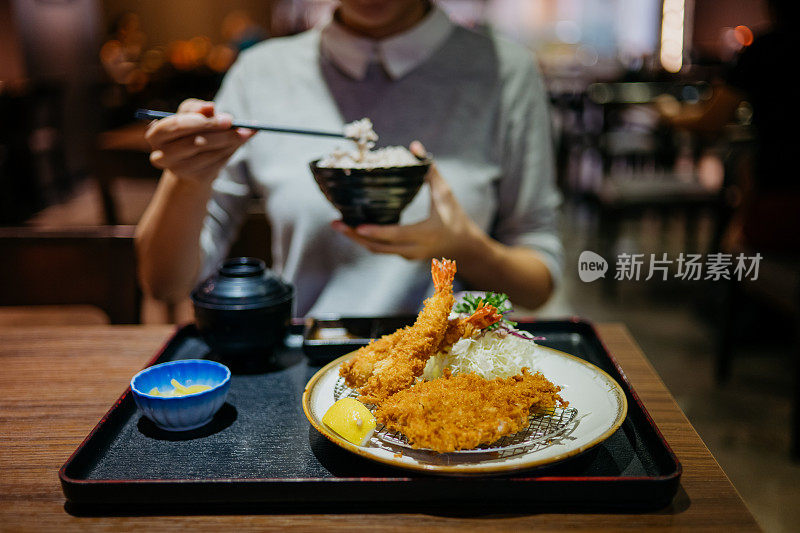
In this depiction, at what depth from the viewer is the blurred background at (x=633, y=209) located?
6.43 ft

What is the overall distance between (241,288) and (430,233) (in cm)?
38

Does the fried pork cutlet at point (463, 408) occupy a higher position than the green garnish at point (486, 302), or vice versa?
the green garnish at point (486, 302)

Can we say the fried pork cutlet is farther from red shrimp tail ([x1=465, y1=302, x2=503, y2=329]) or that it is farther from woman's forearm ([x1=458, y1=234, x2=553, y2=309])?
woman's forearm ([x1=458, y1=234, x2=553, y2=309])

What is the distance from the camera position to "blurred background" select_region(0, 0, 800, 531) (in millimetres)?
1961

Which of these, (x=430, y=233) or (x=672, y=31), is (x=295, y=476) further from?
(x=672, y=31)

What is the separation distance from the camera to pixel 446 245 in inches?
52.2

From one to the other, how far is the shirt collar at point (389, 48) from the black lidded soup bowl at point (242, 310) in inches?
28.0

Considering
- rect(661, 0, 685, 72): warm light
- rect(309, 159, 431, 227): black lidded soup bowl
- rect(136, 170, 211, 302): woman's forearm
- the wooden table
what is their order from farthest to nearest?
1. rect(661, 0, 685, 72): warm light
2. rect(136, 170, 211, 302): woman's forearm
3. rect(309, 159, 431, 227): black lidded soup bowl
4. the wooden table

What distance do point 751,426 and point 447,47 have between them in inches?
83.8

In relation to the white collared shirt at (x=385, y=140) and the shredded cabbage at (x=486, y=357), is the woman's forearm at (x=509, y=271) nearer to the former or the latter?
the white collared shirt at (x=385, y=140)

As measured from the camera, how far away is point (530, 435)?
874 mm

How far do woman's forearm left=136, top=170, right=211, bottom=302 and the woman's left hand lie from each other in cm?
36

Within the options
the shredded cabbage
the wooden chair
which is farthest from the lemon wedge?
the wooden chair

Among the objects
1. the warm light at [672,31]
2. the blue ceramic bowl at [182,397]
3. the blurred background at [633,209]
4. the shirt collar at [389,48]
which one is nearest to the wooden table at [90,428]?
the blue ceramic bowl at [182,397]
